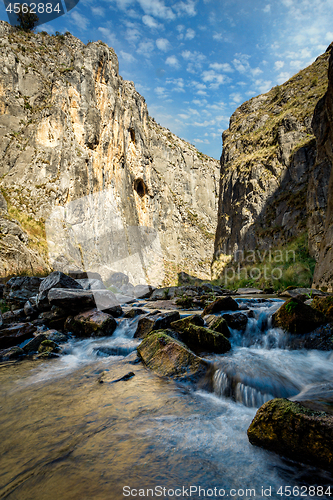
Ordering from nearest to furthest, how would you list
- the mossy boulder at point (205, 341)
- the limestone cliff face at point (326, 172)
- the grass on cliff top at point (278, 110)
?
1. the mossy boulder at point (205, 341)
2. the limestone cliff face at point (326, 172)
3. the grass on cliff top at point (278, 110)

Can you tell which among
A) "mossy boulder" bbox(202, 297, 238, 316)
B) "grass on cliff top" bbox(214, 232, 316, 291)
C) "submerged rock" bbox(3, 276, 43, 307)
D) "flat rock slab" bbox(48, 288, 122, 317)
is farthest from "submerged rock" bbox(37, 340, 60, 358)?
"grass on cliff top" bbox(214, 232, 316, 291)

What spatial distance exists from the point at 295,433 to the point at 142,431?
5.63ft

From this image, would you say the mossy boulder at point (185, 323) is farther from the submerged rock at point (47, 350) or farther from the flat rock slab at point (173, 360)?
the submerged rock at point (47, 350)

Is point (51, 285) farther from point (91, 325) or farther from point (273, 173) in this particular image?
point (273, 173)

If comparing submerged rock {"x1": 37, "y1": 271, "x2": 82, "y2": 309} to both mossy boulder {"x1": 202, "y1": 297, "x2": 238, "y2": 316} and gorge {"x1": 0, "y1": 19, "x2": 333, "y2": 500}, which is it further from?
mossy boulder {"x1": 202, "y1": 297, "x2": 238, "y2": 316}

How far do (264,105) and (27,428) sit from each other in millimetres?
48733

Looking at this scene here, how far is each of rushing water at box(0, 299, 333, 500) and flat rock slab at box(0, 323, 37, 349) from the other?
153cm

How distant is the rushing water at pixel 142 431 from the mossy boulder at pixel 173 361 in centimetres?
23

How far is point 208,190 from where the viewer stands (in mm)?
68438

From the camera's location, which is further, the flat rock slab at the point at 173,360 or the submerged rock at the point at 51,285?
the submerged rock at the point at 51,285

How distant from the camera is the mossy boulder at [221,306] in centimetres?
911

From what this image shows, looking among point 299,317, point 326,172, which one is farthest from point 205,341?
point 326,172

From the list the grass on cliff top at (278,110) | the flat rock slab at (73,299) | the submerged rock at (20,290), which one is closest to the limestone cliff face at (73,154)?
the submerged rock at (20,290)

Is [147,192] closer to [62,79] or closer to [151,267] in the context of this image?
[151,267]
